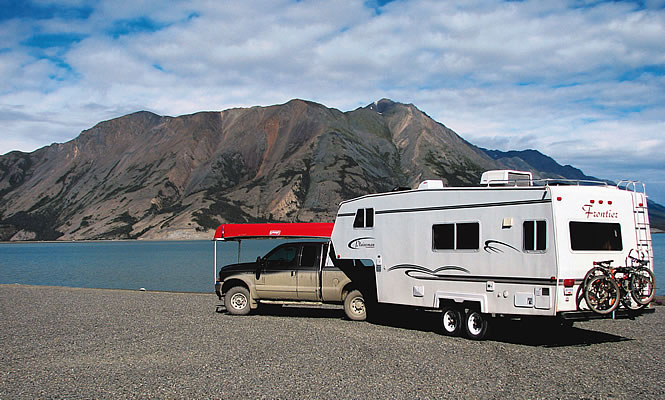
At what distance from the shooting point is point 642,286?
40.4ft

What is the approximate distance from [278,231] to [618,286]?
984 centimetres

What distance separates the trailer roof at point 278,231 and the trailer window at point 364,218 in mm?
1950

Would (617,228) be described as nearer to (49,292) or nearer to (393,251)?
(393,251)

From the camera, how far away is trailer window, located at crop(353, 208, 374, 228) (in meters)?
15.7

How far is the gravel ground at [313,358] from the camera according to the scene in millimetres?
9094

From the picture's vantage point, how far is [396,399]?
8531 mm

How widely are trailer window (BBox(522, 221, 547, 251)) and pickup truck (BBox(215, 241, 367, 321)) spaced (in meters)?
5.57

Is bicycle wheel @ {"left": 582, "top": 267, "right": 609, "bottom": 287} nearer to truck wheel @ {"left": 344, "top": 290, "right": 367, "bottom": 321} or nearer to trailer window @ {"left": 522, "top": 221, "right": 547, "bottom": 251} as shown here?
trailer window @ {"left": 522, "top": 221, "right": 547, "bottom": 251}

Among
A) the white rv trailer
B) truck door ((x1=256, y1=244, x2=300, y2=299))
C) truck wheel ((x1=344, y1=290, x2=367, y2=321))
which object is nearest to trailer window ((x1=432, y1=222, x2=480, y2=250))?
A: the white rv trailer

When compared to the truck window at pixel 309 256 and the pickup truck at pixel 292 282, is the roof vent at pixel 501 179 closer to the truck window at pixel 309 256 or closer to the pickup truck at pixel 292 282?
the pickup truck at pixel 292 282

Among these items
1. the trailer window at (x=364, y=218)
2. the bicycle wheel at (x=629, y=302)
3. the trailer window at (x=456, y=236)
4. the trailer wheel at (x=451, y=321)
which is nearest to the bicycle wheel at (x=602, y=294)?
the bicycle wheel at (x=629, y=302)

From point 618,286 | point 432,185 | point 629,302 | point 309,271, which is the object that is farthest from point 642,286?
point 309,271

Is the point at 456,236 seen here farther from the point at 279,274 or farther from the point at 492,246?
the point at 279,274

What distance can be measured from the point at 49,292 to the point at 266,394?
2049 cm
